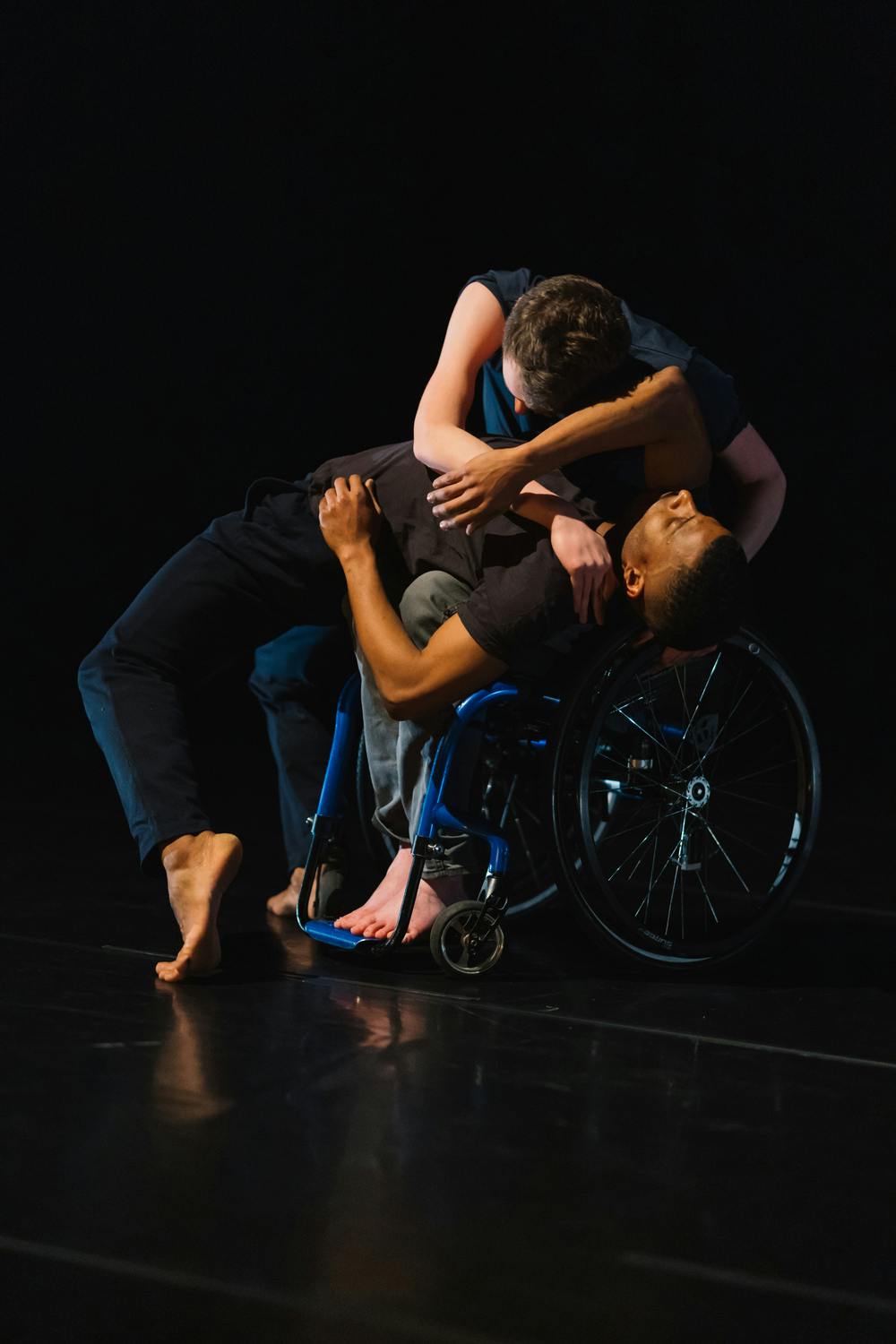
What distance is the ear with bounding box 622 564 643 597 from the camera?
83.3 inches

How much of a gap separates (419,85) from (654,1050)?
402 centimetres

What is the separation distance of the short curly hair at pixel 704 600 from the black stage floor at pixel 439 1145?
1.63 feet

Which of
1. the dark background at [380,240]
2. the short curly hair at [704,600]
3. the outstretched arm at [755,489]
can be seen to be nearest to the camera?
the short curly hair at [704,600]

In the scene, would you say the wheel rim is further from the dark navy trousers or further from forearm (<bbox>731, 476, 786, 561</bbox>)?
forearm (<bbox>731, 476, 786, 561</bbox>)

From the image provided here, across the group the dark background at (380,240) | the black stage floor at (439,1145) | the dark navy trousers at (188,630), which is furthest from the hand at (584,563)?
the dark background at (380,240)

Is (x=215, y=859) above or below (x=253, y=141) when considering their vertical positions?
below

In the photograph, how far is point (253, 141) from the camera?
504 cm

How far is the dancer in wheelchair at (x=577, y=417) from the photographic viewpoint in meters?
2.11

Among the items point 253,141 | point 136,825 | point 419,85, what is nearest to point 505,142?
point 419,85

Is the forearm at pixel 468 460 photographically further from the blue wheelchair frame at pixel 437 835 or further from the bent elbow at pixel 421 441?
the blue wheelchair frame at pixel 437 835

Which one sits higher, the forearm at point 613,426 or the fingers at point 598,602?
the forearm at point 613,426

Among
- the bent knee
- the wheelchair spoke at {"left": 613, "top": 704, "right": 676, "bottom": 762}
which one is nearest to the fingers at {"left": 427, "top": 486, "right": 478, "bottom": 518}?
the bent knee

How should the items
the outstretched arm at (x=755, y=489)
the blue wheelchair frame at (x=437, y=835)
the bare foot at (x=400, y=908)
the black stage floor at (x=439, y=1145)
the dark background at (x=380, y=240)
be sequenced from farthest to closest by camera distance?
the dark background at (x=380, y=240) → the outstretched arm at (x=755, y=489) → the bare foot at (x=400, y=908) → the blue wheelchair frame at (x=437, y=835) → the black stage floor at (x=439, y=1145)

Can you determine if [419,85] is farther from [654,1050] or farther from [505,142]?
[654,1050]
